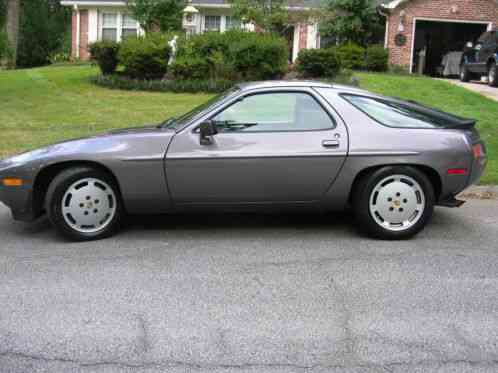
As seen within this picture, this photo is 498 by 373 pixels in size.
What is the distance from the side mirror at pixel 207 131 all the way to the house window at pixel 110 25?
25.1 meters

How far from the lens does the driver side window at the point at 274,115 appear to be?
240 inches

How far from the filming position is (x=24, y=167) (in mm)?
6004

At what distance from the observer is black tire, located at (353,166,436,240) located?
6004 millimetres

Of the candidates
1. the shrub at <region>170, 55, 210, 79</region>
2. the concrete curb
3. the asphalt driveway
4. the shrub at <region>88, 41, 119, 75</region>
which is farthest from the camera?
the shrub at <region>88, 41, 119, 75</region>

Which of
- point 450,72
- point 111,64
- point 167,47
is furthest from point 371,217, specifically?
point 450,72

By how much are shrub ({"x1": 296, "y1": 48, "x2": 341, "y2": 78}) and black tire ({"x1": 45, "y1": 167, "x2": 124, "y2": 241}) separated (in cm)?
1287

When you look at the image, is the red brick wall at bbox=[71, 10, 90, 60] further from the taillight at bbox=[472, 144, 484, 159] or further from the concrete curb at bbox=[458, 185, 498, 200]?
the taillight at bbox=[472, 144, 484, 159]

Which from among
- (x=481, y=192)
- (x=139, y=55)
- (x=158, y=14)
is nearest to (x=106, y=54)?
(x=139, y=55)

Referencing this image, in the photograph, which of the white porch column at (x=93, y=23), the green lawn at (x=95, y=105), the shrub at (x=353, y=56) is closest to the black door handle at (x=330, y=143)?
the green lawn at (x=95, y=105)

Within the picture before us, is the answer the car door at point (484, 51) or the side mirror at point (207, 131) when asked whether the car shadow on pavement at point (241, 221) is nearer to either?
the side mirror at point (207, 131)

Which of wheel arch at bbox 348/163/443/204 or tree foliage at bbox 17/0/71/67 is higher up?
tree foliage at bbox 17/0/71/67

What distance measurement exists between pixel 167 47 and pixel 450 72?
1250 cm

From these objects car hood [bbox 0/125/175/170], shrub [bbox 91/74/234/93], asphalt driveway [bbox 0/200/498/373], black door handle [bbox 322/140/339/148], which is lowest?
asphalt driveway [bbox 0/200/498/373]

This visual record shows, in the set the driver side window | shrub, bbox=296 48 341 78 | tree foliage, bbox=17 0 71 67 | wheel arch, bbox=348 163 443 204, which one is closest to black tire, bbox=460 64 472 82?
shrub, bbox=296 48 341 78
